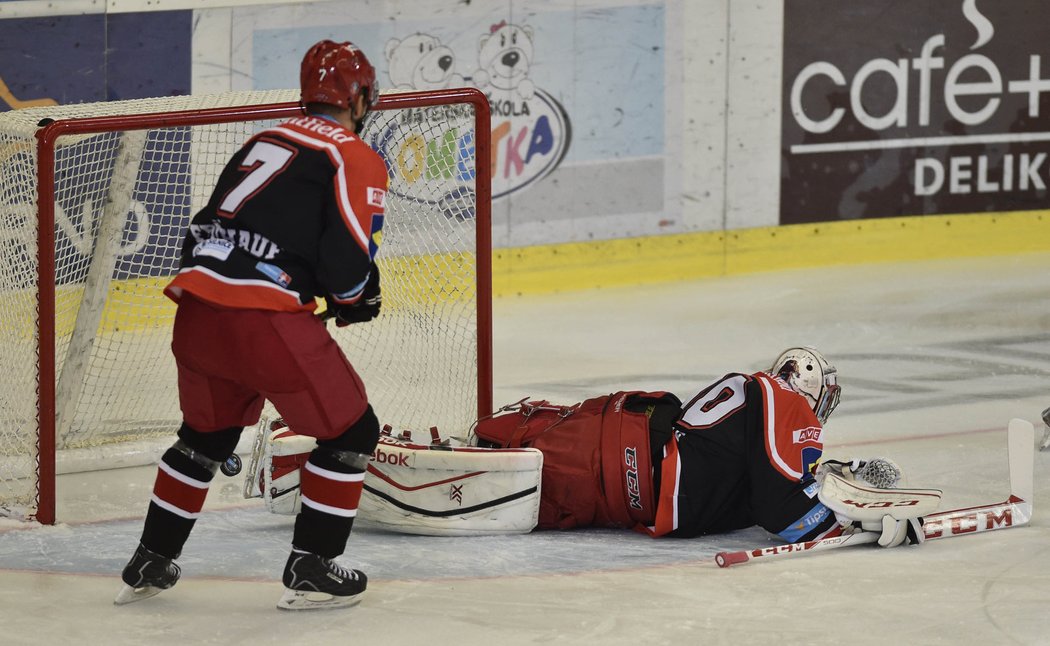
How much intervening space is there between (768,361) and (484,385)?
1.93 m

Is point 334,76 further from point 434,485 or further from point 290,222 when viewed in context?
point 434,485

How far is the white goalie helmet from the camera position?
14.3 ft

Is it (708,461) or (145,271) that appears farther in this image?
(145,271)

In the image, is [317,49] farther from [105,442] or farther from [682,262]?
[682,262]

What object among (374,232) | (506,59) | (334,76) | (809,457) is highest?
(506,59)

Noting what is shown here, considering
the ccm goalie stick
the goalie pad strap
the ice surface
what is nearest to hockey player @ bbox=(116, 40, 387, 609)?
the ice surface

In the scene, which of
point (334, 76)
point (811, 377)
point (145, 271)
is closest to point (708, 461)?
point (811, 377)

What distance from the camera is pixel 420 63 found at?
25.0 feet

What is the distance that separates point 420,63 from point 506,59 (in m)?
0.41

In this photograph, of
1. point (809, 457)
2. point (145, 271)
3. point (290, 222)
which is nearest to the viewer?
point (290, 222)

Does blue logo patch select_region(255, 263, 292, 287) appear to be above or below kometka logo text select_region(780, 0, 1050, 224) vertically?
below

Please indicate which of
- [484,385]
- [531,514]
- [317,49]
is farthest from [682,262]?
[317,49]

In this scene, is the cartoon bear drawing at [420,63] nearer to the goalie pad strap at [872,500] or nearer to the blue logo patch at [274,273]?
the goalie pad strap at [872,500]

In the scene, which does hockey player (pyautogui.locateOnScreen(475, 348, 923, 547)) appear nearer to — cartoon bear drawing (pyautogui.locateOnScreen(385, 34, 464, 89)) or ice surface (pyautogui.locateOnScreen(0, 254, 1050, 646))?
ice surface (pyautogui.locateOnScreen(0, 254, 1050, 646))
